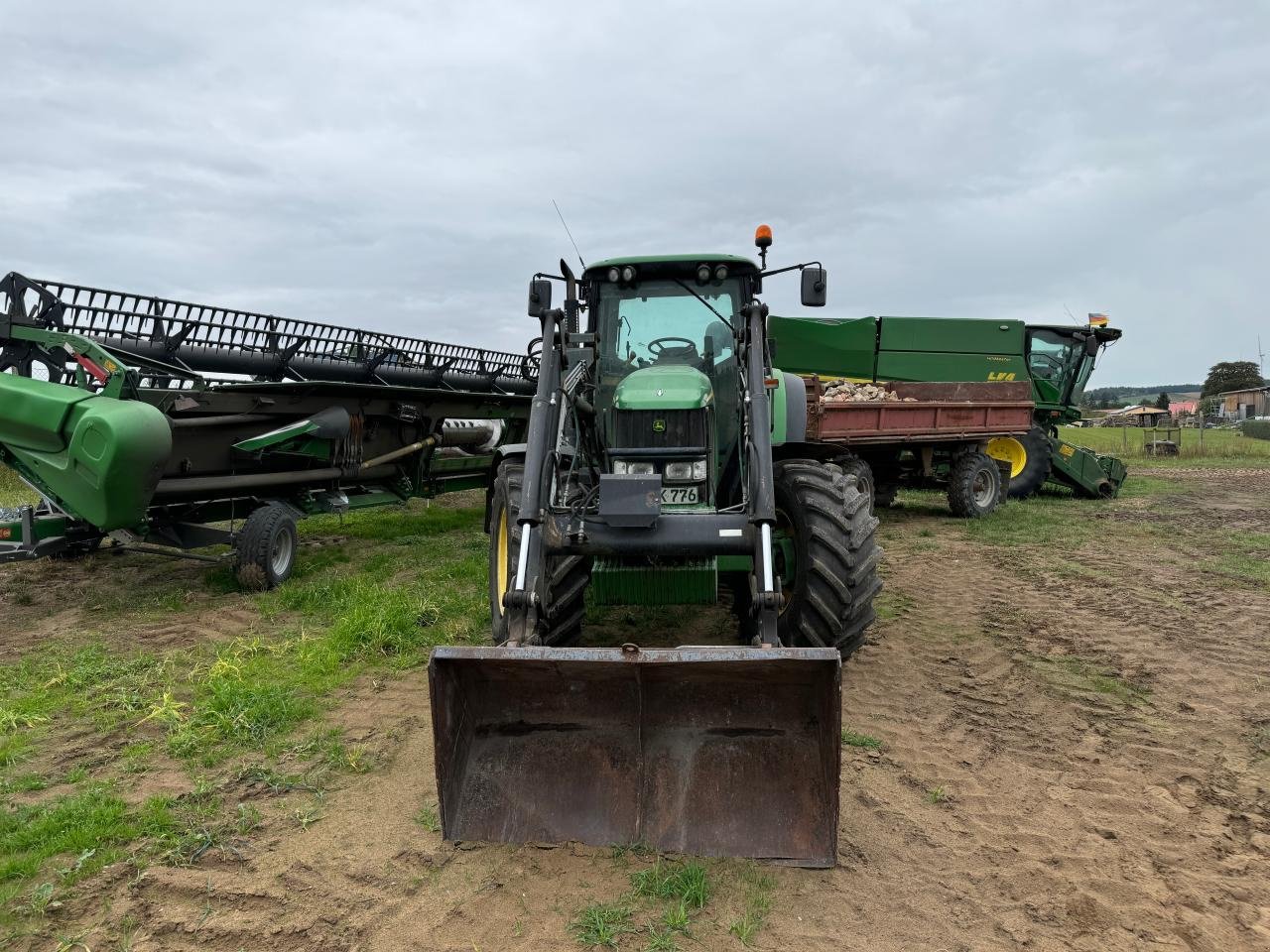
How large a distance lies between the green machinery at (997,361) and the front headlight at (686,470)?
7.68m

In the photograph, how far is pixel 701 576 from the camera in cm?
413

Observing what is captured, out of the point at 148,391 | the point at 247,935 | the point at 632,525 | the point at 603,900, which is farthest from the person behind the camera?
the point at 148,391

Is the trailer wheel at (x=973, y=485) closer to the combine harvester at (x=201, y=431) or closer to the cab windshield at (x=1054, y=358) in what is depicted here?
the cab windshield at (x=1054, y=358)

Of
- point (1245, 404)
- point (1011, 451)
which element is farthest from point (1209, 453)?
point (1245, 404)

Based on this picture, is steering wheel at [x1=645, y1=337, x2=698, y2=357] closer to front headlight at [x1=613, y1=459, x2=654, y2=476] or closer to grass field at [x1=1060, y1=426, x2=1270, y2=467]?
front headlight at [x1=613, y1=459, x2=654, y2=476]

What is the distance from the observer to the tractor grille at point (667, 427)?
4.35 meters

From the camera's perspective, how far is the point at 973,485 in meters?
11.2

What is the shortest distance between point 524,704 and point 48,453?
443 cm

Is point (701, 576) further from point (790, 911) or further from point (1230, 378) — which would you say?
point (1230, 378)

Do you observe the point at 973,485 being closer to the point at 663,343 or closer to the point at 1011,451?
the point at 1011,451

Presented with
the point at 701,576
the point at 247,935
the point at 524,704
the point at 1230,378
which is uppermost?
the point at 1230,378

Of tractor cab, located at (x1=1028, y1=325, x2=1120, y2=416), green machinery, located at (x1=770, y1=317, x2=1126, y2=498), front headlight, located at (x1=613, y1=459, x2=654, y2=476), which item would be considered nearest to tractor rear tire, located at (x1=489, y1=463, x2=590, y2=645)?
front headlight, located at (x1=613, y1=459, x2=654, y2=476)

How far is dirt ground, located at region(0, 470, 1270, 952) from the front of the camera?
100 inches

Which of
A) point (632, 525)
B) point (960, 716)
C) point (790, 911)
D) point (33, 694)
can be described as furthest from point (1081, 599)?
point (33, 694)
